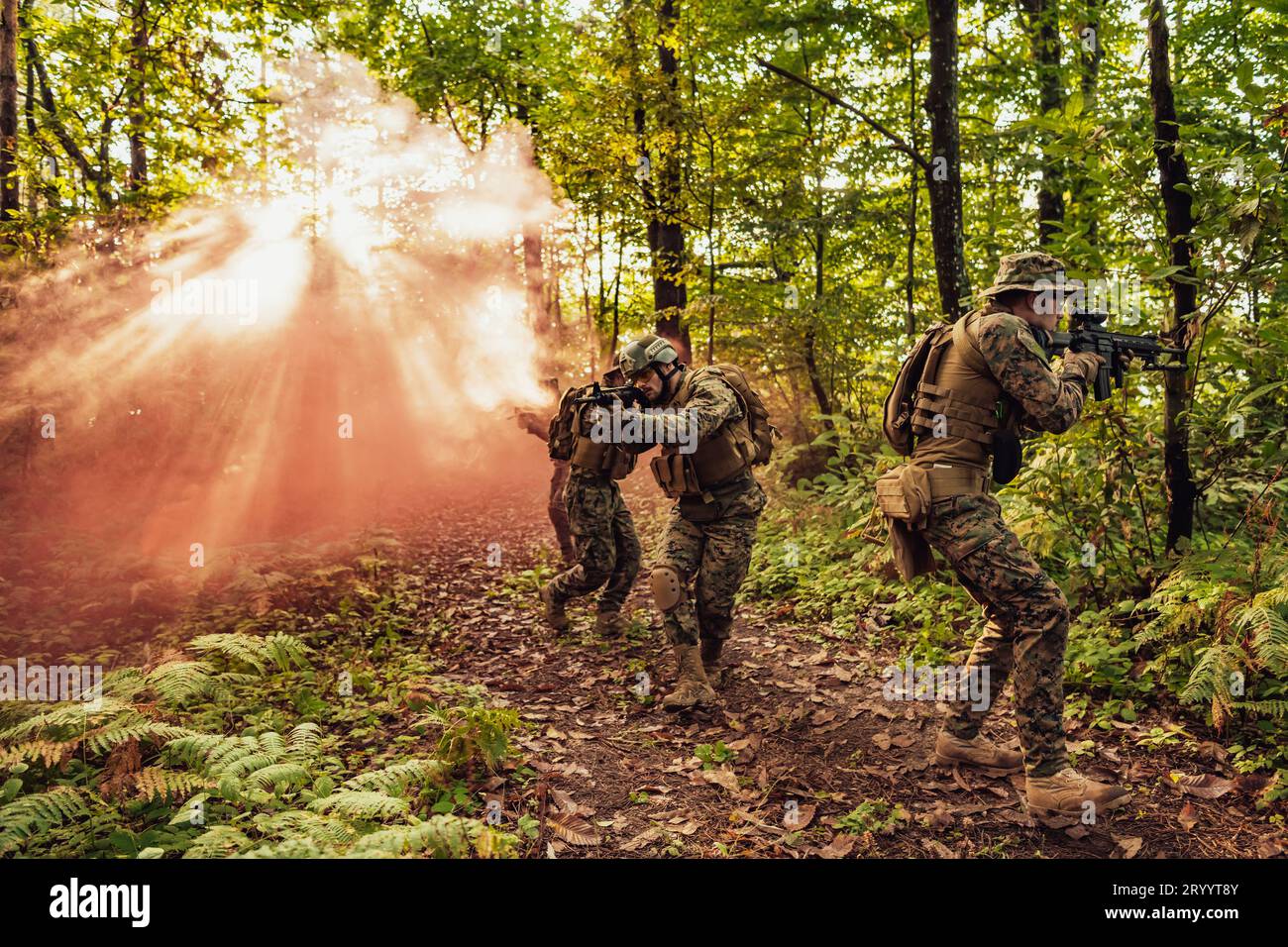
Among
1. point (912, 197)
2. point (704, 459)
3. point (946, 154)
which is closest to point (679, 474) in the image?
point (704, 459)

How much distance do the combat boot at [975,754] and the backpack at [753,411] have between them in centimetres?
249

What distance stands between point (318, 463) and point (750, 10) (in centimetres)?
1126

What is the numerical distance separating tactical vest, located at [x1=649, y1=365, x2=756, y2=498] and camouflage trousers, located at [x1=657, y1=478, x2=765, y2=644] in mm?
247

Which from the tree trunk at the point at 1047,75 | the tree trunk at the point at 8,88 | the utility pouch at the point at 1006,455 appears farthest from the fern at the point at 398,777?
the tree trunk at the point at 1047,75

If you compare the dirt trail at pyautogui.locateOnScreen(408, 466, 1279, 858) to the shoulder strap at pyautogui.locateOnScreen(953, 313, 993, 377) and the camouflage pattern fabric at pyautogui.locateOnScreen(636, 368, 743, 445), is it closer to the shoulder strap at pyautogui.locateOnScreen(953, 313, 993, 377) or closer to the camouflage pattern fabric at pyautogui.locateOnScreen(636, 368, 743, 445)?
the camouflage pattern fabric at pyautogui.locateOnScreen(636, 368, 743, 445)

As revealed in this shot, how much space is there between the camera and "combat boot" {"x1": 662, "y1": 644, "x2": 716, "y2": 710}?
217 inches

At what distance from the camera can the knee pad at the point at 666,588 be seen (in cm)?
562

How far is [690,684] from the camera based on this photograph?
5590 millimetres

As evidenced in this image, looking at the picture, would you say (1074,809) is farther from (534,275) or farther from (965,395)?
(534,275)

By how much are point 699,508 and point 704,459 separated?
17.2 inches

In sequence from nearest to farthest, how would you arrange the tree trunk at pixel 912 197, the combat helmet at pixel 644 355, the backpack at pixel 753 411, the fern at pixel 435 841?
the fern at pixel 435 841 → the combat helmet at pixel 644 355 → the backpack at pixel 753 411 → the tree trunk at pixel 912 197

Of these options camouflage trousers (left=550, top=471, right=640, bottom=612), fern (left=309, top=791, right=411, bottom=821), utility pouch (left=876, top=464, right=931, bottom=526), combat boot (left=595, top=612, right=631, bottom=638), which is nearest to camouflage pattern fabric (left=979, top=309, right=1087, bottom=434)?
utility pouch (left=876, top=464, right=931, bottom=526)

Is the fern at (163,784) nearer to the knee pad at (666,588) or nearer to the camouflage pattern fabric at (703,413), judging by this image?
the knee pad at (666,588)
